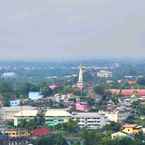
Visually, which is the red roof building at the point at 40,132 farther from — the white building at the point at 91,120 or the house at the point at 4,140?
the white building at the point at 91,120

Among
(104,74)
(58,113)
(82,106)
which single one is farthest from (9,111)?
(104,74)

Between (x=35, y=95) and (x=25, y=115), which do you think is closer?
(x=25, y=115)

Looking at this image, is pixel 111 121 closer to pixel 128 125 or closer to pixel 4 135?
pixel 128 125

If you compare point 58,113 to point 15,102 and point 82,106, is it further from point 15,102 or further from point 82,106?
point 15,102

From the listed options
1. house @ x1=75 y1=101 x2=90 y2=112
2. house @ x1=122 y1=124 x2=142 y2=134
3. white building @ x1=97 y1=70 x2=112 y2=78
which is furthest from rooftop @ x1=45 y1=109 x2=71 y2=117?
white building @ x1=97 y1=70 x2=112 y2=78

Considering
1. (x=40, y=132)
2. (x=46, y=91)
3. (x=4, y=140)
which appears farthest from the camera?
(x=46, y=91)

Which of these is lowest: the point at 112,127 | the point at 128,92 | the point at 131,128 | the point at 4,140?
the point at 128,92
